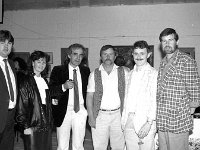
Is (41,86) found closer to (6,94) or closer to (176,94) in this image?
(6,94)

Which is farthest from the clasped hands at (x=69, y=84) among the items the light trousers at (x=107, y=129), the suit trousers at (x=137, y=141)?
the suit trousers at (x=137, y=141)

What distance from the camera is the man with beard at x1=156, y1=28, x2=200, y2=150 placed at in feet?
7.89

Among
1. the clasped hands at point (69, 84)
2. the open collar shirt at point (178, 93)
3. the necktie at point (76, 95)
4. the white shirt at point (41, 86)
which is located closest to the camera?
the open collar shirt at point (178, 93)

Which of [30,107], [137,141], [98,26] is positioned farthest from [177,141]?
[98,26]

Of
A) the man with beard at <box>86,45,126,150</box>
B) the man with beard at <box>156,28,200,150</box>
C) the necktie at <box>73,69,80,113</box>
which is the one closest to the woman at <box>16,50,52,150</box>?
the necktie at <box>73,69,80,113</box>

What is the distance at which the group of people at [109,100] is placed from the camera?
2.46 metres

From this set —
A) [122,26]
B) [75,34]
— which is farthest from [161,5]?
[75,34]

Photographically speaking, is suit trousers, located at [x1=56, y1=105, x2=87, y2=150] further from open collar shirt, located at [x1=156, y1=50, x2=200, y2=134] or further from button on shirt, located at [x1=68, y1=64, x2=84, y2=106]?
open collar shirt, located at [x1=156, y1=50, x2=200, y2=134]

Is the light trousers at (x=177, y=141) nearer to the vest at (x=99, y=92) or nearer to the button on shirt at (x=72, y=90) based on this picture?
the vest at (x=99, y=92)

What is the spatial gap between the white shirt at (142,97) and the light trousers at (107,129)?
48 cm

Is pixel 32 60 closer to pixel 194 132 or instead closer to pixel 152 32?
pixel 194 132

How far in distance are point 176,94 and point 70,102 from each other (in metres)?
1.37

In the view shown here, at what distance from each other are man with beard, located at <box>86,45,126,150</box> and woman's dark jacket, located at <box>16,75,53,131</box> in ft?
2.34

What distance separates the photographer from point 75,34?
6797 millimetres
